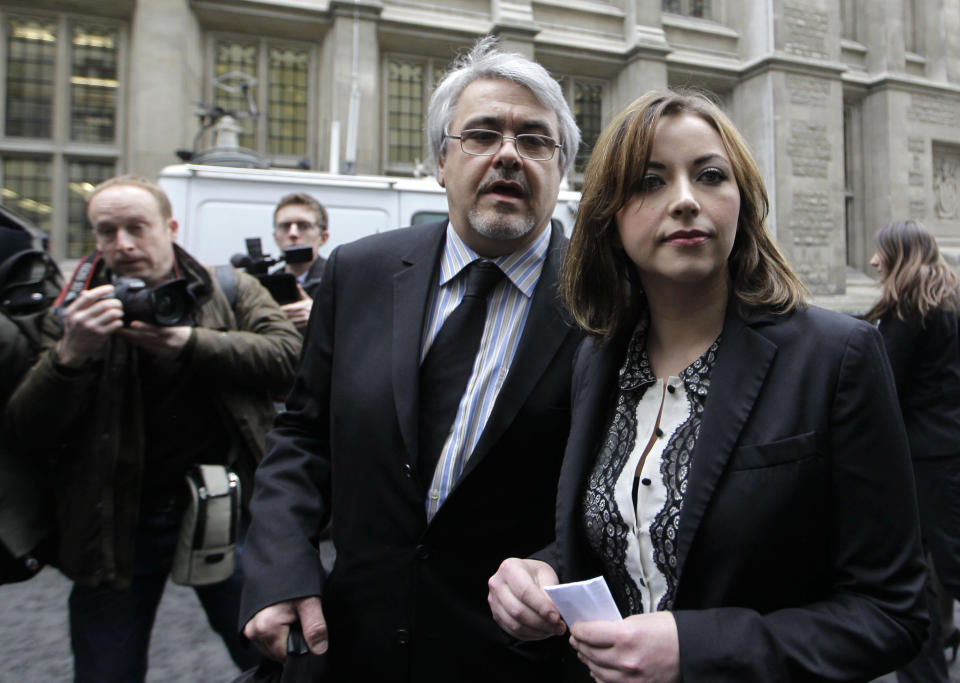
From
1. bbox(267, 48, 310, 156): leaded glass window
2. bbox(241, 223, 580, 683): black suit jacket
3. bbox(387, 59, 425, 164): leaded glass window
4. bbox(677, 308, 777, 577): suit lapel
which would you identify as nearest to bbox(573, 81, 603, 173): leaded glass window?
bbox(387, 59, 425, 164): leaded glass window

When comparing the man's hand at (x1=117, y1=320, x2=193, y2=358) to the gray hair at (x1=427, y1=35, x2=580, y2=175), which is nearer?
the gray hair at (x1=427, y1=35, x2=580, y2=175)

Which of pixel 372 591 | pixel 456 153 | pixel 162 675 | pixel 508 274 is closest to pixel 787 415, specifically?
pixel 508 274

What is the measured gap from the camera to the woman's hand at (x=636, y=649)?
1.00m

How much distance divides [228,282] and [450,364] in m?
1.31

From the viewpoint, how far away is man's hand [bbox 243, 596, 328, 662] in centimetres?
141

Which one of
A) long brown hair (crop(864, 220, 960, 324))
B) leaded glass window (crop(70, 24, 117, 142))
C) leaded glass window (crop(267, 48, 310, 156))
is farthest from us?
leaded glass window (crop(267, 48, 310, 156))

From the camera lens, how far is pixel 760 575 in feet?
3.61

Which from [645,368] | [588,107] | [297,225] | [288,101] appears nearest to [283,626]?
[645,368]

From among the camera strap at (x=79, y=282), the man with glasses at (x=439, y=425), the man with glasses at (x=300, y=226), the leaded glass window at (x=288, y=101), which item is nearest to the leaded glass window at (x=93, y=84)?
the leaded glass window at (x=288, y=101)

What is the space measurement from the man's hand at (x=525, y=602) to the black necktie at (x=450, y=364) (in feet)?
1.26

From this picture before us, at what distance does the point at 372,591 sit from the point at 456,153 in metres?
1.16

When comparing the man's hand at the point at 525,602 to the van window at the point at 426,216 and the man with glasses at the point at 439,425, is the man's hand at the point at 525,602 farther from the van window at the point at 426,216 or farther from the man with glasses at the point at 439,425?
the van window at the point at 426,216

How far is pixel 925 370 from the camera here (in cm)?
301

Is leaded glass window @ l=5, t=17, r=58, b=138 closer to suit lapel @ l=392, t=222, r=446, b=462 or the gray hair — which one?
the gray hair
